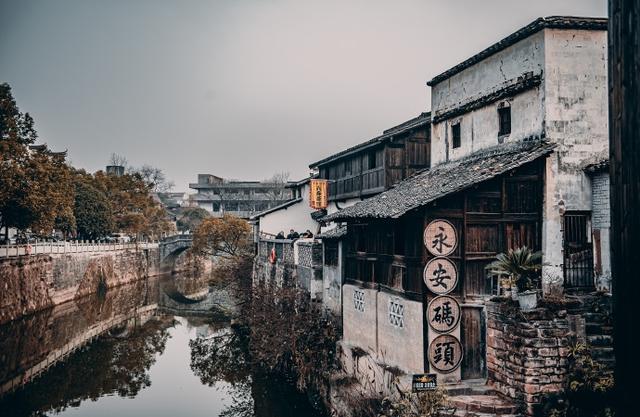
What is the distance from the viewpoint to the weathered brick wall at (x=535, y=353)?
9.77 meters

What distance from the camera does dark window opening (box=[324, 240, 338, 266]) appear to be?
62.8ft

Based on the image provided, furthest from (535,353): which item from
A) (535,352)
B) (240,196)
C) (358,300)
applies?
(240,196)

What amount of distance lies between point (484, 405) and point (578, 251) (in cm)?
496

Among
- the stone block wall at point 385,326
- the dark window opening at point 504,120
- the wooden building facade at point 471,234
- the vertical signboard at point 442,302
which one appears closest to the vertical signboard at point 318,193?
the stone block wall at point 385,326

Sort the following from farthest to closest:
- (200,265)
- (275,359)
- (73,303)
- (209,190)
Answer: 1. (209,190)
2. (200,265)
3. (73,303)
4. (275,359)

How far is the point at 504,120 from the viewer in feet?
48.1

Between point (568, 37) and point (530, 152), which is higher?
point (568, 37)

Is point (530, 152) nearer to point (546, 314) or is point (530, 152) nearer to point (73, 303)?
point (546, 314)

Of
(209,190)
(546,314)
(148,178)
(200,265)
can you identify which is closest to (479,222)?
(546,314)

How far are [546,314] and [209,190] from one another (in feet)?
234

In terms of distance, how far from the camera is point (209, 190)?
78.2 m

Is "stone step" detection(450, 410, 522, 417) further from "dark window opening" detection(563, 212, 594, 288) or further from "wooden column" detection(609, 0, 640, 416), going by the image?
Result: "wooden column" detection(609, 0, 640, 416)

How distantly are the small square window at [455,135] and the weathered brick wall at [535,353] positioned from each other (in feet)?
25.0

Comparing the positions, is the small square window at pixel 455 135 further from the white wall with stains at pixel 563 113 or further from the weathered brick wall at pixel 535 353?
the weathered brick wall at pixel 535 353
